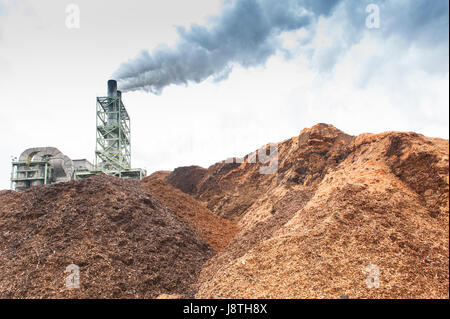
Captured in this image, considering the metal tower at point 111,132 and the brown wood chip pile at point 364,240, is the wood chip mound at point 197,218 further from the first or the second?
the metal tower at point 111,132

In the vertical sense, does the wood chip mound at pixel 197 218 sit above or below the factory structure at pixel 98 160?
below

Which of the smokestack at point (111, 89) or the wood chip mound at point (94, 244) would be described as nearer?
the wood chip mound at point (94, 244)

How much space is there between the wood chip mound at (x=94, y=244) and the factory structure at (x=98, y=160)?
1635cm

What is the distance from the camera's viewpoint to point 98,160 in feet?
102

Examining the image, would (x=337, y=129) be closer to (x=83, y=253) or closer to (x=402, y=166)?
(x=402, y=166)

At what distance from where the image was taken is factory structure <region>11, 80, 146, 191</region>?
89.6 feet

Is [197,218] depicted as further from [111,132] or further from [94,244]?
[111,132]

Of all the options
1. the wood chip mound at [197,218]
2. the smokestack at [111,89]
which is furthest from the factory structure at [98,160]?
the wood chip mound at [197,218]

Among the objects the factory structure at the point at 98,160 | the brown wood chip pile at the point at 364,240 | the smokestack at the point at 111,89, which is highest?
the smokestack at the point at 111,89

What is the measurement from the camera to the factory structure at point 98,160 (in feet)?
89.6

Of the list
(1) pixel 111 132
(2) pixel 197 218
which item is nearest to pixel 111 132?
(1) pixel 111 132

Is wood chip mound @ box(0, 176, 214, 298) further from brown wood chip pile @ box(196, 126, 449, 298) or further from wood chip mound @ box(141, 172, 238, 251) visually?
brown wood chip pile @ box(196, 126, 449, 298)

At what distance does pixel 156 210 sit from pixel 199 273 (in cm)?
395
